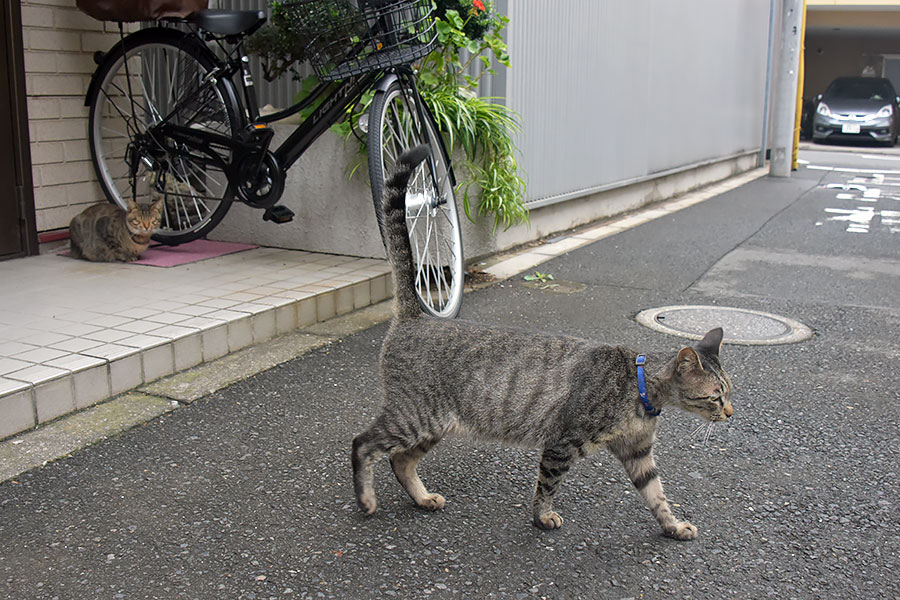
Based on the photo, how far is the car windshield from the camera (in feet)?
72.6

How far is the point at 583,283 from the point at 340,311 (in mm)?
1909

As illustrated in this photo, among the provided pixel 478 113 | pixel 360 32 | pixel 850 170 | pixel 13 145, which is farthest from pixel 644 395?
pixel 850 170

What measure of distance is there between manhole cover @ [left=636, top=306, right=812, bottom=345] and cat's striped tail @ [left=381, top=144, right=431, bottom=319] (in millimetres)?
2300

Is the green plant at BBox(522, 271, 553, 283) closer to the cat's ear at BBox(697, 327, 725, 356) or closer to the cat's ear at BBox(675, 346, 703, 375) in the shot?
the cat's ear at BBox(697, 327, 725, 356)

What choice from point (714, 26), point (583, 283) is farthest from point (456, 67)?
point (714, 26)

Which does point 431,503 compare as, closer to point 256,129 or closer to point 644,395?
point 644,395

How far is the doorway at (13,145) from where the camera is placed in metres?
5.25

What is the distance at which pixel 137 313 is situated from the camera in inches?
168

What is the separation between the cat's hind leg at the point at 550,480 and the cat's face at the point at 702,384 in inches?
15.1

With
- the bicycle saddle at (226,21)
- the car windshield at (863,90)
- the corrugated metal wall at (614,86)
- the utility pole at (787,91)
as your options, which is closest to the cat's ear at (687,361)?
the bicycle saddle at (226,21)

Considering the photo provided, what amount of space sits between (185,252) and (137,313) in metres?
1.56

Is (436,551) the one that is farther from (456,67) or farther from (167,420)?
(456,67)

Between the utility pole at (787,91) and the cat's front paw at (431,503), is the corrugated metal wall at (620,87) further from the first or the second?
the cat's front paw at (431,503)

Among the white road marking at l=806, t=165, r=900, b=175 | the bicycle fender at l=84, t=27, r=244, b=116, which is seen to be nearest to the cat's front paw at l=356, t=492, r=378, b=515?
the bicycle fender at l=84, t=27, r=244, b=116
